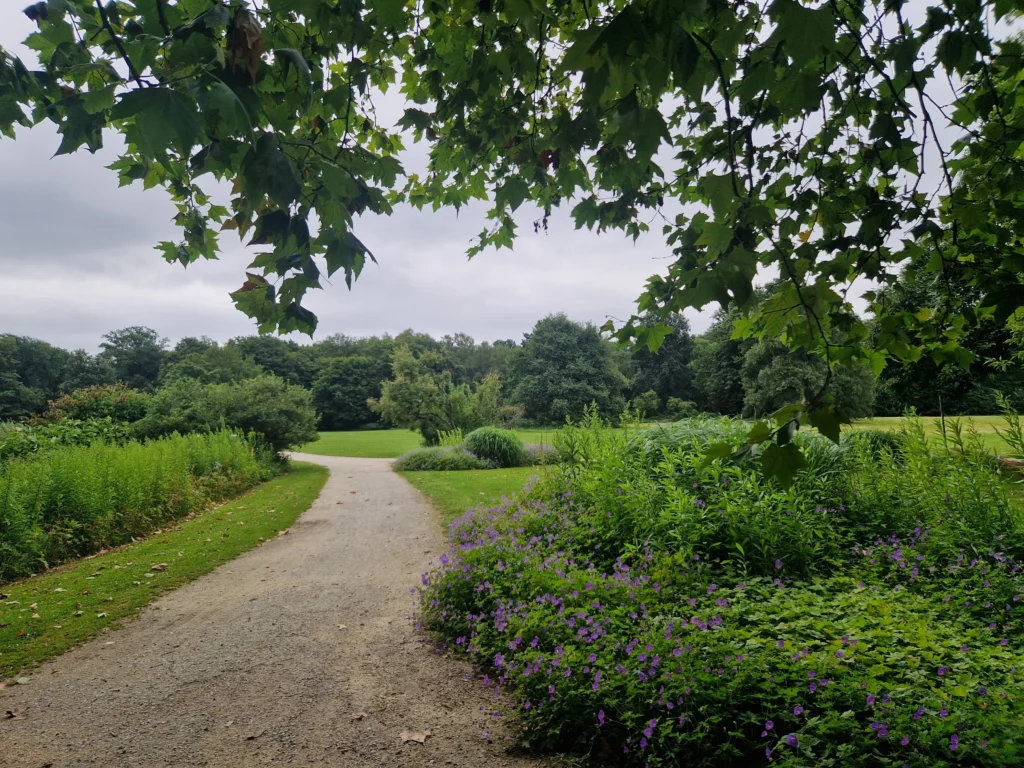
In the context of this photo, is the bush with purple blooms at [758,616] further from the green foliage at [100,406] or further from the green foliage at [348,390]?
the green foliage at [348,390]

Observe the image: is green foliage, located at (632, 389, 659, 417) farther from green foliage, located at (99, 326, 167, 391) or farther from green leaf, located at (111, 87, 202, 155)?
green foliage, located at (99, 326, 167, 391)

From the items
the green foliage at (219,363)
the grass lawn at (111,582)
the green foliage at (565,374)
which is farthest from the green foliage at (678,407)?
the grass lawn at (111,582)

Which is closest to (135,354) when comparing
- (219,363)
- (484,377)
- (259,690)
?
(219,363)

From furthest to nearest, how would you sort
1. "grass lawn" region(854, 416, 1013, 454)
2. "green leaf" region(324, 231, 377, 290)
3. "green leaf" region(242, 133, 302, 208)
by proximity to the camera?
"grass lawn" region(854, 416, 1013, 454)
"green leaf" region(324, 231, 377, 290)
"green leaf" region(242, 133, 302, 208)

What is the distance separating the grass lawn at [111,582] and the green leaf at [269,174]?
4.44 m

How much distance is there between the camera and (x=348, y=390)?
48031mm

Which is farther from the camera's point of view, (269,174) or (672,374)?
(672,374)

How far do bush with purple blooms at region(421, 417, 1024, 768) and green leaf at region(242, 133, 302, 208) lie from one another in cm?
134

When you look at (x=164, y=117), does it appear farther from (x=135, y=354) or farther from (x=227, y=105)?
(x=135, y=354)

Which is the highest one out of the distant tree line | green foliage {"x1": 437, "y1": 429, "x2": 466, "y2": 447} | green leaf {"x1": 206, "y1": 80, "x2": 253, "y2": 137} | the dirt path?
the distant tree line

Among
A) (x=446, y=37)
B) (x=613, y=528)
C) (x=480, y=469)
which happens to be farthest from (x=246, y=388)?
(x=446, y=37)

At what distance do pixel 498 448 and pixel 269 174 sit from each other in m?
15.5

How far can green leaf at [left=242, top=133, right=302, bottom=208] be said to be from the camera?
1.36 metres

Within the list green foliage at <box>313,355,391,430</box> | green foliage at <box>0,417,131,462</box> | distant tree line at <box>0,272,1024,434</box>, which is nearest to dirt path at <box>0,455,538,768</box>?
green foliage at <box>0,417,131,462</box>
